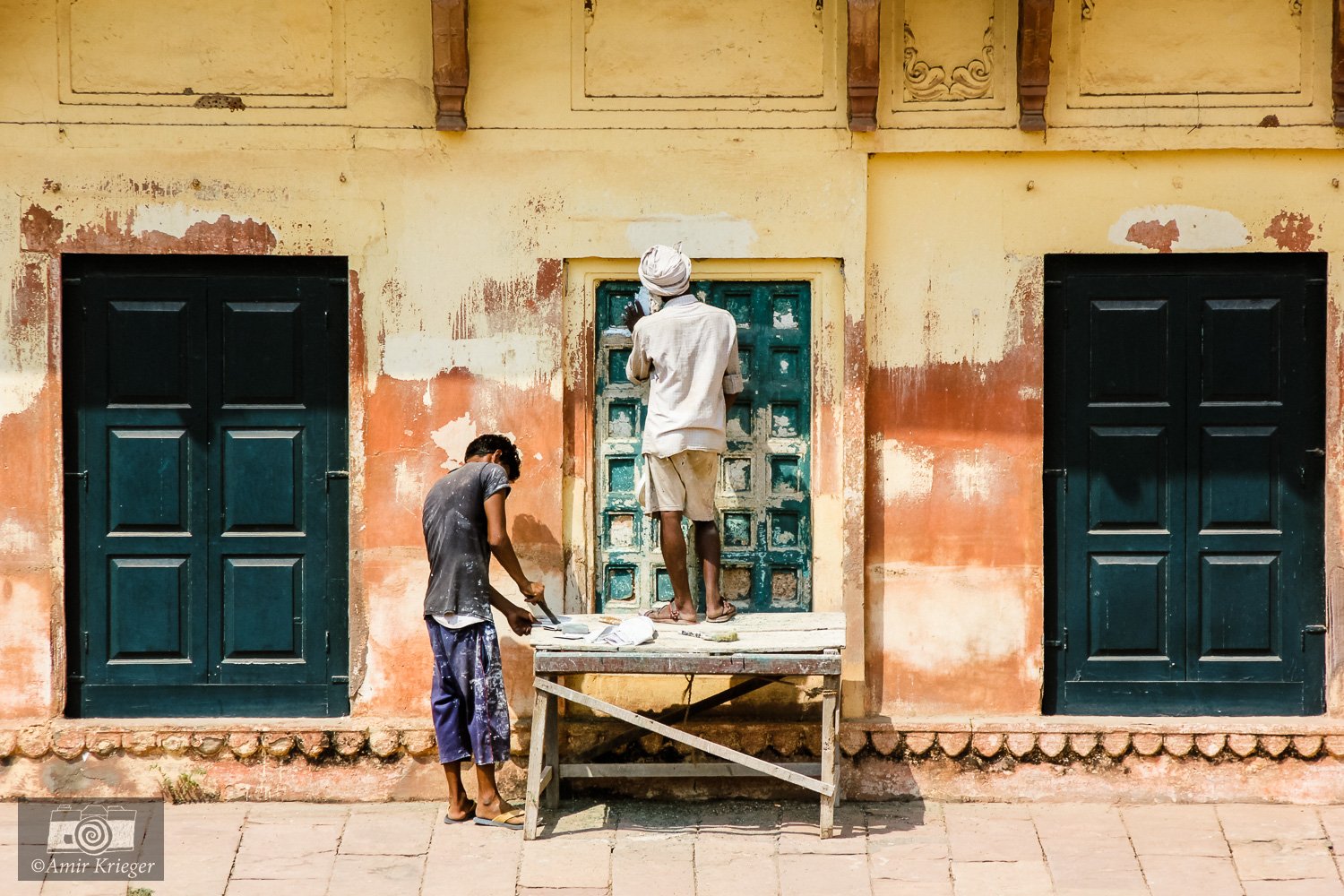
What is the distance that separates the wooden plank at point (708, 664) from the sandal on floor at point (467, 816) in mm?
903

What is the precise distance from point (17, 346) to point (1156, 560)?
5299 mm

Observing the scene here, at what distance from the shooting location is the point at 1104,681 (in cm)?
708

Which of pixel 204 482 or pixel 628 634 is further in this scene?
pixel 204 482

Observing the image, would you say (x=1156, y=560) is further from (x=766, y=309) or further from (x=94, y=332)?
(x=94, y=332)

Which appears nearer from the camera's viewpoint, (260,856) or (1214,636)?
(260,856)

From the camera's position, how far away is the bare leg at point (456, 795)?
21.5 ft

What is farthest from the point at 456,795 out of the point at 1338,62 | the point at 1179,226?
the point at 1338,62

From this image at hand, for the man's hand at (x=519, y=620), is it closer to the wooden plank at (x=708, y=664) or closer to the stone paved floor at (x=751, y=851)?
the wooden plank at (x=708, y=664)

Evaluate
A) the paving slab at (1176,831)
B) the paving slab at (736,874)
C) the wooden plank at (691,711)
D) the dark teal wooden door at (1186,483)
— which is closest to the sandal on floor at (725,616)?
the wooden plank at (691,711)

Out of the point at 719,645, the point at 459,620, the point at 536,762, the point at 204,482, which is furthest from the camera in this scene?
the point at 204,482

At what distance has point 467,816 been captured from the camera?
21.8 ft

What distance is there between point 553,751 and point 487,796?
1.14ft

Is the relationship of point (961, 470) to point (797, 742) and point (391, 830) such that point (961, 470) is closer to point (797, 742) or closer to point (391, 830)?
point (797, 742)

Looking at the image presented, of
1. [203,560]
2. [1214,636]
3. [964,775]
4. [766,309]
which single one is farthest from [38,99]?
[1214,636]
